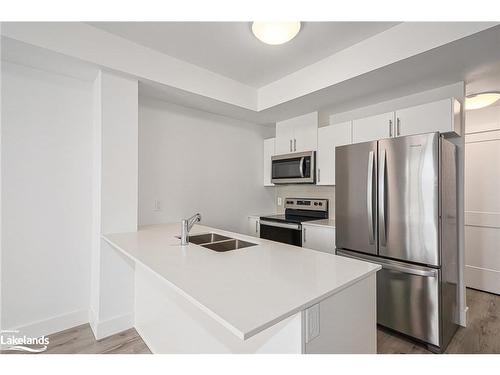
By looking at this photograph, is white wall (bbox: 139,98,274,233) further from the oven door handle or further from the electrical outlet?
the oven door handle

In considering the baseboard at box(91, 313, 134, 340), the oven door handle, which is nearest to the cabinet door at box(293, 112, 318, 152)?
the oven door handle

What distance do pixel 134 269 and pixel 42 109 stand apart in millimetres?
1592

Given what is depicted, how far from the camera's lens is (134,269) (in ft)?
7.56

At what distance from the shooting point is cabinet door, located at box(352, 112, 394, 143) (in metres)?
2.48

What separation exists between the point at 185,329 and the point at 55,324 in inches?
56.3

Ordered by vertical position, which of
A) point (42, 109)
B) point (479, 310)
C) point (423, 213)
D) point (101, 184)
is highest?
point (42, 109)

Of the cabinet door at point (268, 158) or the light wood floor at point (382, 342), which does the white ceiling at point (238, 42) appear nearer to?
the cabinet door at point (268, 158)

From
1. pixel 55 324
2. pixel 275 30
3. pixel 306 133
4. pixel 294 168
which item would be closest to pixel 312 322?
pixel 275 30

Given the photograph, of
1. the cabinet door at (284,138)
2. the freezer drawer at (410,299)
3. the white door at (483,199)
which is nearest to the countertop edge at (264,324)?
the freezer drawer at (410,299)

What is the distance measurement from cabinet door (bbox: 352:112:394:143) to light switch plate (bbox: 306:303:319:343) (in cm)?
208

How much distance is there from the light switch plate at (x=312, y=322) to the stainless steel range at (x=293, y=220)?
6.49ft

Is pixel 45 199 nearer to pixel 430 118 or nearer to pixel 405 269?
pixel 405 269
